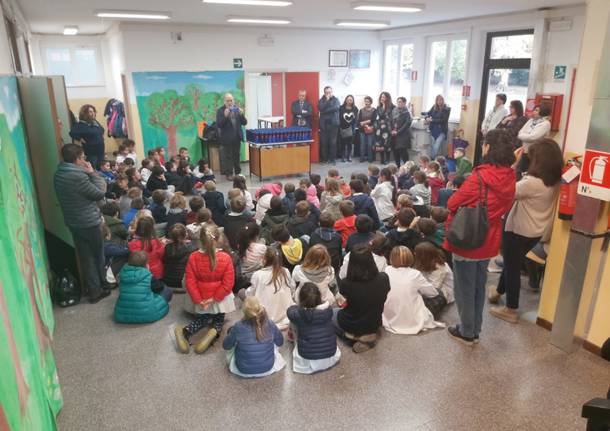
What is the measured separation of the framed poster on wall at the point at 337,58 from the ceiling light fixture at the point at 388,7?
3.68m

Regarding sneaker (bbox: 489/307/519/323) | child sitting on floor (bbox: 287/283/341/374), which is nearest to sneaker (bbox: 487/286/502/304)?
sneaker (bbox: 489/307/519/323)

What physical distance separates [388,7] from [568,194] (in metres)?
4.98

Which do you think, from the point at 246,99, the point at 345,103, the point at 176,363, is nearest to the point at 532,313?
the point at 176,363

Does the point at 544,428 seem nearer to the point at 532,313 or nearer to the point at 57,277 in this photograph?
the point at 532,313

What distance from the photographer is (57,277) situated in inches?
177

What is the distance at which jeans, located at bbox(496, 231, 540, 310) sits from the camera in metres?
3.97

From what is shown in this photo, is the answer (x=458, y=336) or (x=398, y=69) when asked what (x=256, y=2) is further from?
(x=398, y=69)

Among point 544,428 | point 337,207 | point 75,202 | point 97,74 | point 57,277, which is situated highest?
point 97,74

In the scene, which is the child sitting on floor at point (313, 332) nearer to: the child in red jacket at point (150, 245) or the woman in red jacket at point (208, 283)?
the woman in red jacket at point (208, 283)

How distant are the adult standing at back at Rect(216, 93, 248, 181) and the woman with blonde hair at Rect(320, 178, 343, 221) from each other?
13.7ft

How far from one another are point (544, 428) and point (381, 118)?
8454 mm

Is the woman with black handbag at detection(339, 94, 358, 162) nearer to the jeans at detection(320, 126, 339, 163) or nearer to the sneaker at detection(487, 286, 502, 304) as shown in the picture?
the jeans at detection(320, 126, 339, 163)

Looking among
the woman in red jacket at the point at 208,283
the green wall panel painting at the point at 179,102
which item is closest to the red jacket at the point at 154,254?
the woman in red jacket at the point at 208,283

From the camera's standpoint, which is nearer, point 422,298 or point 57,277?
point 422,298
